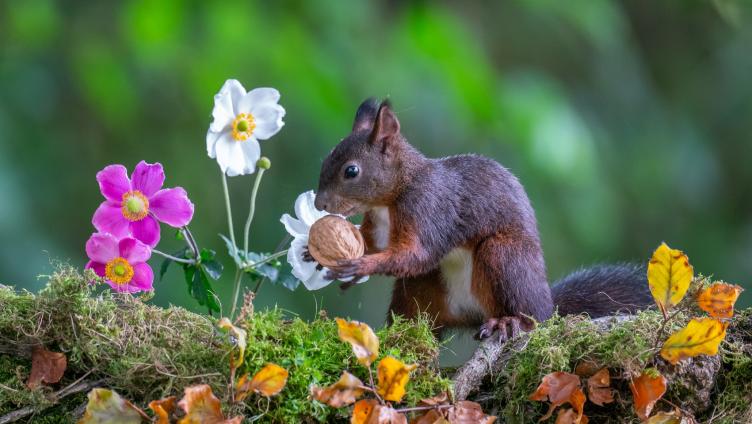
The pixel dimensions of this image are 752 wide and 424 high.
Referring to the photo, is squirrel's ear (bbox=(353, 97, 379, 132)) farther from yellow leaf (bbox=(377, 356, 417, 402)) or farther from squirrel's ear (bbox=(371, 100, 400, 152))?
yellow leaf (bbox=(377, 356, 417, 402))

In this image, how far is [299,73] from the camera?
11.2 feet

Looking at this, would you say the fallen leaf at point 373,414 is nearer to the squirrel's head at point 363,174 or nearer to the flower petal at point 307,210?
the flower petal at point 307,210

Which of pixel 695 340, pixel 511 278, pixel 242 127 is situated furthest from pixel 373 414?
pixel 511 278

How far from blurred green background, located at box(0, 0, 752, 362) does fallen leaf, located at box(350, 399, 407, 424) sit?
3.32ft

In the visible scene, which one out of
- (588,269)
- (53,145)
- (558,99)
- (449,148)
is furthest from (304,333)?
(53,145)

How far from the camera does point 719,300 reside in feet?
5.40

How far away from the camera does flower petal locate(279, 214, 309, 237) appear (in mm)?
1944

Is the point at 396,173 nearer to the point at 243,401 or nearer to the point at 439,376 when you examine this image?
the point at 439,376

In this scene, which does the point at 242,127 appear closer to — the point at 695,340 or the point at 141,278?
the point at 141,278

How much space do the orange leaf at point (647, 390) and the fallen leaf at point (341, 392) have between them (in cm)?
39

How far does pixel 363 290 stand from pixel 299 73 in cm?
107

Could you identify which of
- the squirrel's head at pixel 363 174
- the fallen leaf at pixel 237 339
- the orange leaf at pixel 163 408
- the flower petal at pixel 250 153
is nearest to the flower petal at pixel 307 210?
the squirrel's head at pixel 363 174

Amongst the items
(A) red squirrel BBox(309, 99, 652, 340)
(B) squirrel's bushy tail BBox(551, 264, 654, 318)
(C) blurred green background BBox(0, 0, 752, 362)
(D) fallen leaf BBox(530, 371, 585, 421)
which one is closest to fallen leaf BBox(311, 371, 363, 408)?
(D) fallen leaf BBox(530, 371, 585, 421)

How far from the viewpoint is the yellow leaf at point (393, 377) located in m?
1.49
